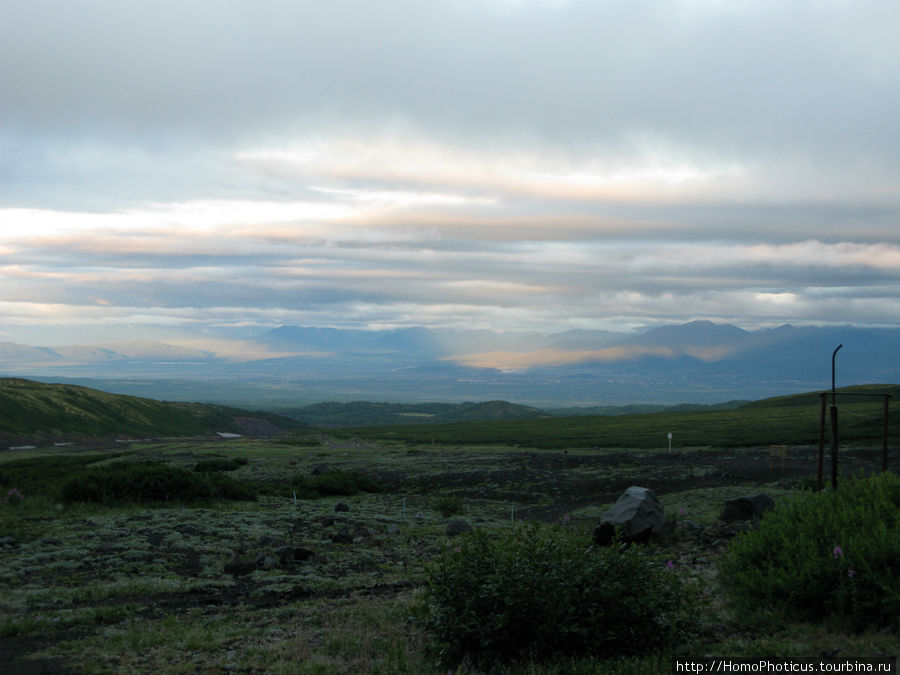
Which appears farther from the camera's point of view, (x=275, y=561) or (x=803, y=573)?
(x=275, y=561)

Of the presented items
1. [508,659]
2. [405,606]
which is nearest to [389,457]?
[405,606]

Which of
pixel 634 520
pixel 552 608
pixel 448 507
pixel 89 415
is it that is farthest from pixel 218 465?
→ pixel 89 415

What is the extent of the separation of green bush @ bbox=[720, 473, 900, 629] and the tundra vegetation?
0.04 metres

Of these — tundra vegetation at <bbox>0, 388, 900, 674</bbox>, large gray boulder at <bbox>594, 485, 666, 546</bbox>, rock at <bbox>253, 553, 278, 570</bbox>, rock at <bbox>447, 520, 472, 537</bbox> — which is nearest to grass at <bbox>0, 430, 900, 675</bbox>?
tundra vegetation at <bbox>0, 388, 900, 674</bbox>

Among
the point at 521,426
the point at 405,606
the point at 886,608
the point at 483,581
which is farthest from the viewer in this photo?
the point at 521,426

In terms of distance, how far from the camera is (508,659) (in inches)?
416

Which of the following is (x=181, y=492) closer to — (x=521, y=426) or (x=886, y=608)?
(x=886, y=608)

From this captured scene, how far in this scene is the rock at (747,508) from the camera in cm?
2112

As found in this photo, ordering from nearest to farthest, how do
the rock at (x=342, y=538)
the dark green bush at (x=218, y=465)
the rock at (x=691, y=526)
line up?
the rock at (x=691, y=526) → the rock at (x=342, y=538) → the dark green bush at (x=218, y=465)

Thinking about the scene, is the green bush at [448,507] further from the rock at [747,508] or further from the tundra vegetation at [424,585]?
the rock at [747,508]

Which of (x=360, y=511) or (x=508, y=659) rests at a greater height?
(x=508, y=659)

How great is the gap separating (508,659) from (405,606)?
463 centimetres

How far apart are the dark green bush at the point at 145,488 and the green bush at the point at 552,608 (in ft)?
86.4

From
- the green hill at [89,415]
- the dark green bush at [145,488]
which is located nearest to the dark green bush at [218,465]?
the dark green bush at [145,488]
